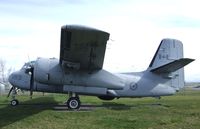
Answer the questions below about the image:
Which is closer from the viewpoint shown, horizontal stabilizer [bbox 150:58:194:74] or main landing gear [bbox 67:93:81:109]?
main landing gear [bbox 67:93:81:109]

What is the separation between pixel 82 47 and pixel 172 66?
22.6ft

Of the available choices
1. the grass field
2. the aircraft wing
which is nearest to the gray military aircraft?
the aircraft wing

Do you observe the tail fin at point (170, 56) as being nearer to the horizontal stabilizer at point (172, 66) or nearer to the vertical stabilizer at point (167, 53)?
the vertical stabilizer at point (167, 53)

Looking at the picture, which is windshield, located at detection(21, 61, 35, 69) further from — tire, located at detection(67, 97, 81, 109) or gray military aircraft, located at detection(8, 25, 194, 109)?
tire, located at detection(67, 97, 81, 109)

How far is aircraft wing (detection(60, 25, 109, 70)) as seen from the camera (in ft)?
46.9

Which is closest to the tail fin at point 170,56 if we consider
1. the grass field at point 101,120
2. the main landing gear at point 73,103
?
the grass field at point 101,120

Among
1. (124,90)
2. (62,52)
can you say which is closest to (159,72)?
(124,90)

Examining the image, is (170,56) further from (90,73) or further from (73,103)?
(73,103)

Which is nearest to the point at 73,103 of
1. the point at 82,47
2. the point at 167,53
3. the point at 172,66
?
the point at 82,47

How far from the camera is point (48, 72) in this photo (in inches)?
711

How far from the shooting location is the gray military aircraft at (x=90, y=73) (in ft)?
51.5

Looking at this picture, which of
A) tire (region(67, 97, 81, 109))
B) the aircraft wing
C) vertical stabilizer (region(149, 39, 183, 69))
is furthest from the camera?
vertical stabilizer (region(149, 39, 183, 69))

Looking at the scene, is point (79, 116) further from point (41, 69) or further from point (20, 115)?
point (41, 69)

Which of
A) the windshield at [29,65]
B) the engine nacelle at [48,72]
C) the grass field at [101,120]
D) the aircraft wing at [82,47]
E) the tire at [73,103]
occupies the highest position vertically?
the aircraft wing at [82,47]
